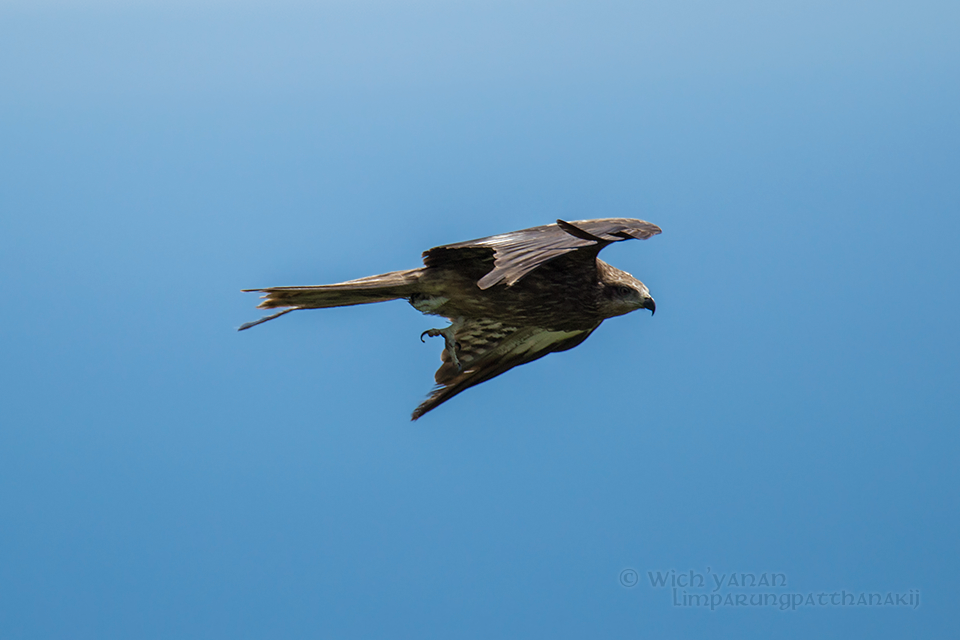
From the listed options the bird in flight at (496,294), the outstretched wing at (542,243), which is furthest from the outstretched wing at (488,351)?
the outstretched wing at (542,243)

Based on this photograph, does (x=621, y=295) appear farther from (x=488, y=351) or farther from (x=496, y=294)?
(x=488, y=351)

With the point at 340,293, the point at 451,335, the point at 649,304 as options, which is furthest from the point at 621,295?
the point at 340,293

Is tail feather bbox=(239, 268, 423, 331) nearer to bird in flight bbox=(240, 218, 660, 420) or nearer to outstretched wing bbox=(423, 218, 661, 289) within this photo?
bird in flight bbox=(240, 218, 660, 420)

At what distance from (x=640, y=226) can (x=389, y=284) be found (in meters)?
1.41

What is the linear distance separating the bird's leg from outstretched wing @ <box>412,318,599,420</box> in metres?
0.02

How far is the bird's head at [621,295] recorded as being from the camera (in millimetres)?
4852

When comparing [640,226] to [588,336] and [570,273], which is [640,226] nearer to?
[570,273]

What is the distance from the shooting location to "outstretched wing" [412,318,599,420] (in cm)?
544

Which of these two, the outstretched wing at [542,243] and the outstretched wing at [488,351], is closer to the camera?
the outstretched wing at [542,243]

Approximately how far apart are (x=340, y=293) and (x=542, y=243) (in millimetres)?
1188

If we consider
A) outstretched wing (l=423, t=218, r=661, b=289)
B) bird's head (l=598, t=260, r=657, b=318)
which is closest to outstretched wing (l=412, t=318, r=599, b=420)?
bird's head (l=598, t=260, r=657, b=318)

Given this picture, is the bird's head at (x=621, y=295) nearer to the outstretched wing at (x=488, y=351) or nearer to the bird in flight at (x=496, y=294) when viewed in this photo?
the bird in flight at (x=496, y=294)

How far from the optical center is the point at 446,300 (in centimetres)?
505

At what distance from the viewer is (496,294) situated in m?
4.85
